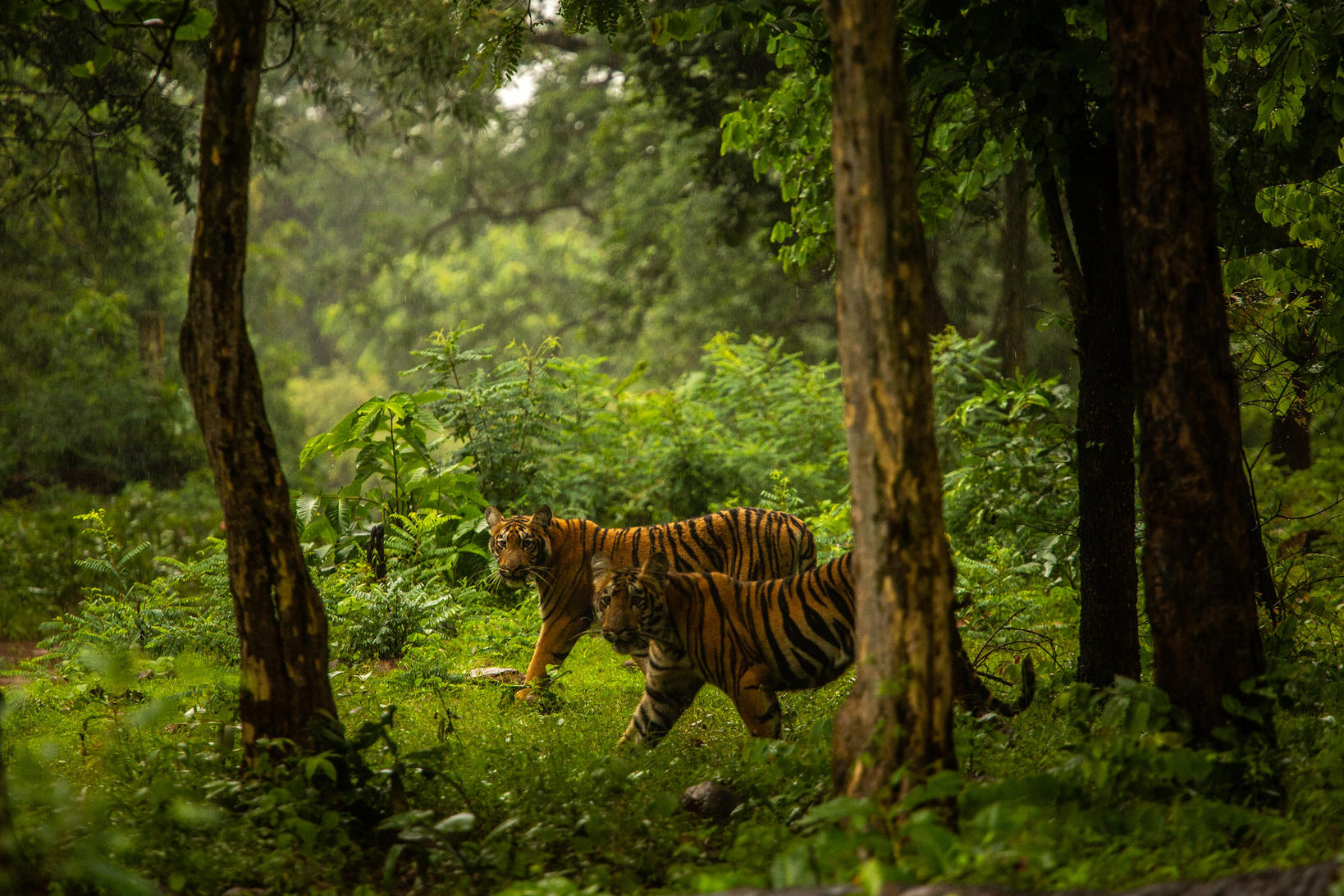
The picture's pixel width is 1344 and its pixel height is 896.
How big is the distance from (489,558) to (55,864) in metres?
5.99

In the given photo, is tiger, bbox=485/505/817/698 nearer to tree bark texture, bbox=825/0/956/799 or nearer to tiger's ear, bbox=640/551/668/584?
tiger's ear, bbox=640/551/668/584

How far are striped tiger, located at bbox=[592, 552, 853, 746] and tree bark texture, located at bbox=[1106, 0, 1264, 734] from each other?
1840 mm

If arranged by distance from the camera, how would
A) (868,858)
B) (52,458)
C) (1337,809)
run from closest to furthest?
(868,858)
(1337,809)
(52,458)

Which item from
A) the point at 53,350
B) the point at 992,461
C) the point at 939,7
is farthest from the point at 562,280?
the point at 939,7

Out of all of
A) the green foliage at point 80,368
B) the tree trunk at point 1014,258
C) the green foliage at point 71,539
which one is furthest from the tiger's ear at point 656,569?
the green foliage at point 80,368

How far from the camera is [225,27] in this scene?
4055mm

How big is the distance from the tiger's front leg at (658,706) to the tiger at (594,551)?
1.48 metres

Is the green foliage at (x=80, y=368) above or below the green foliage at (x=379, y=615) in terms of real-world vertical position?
above

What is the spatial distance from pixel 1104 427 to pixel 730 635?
2.01m

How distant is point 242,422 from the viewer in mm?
4090

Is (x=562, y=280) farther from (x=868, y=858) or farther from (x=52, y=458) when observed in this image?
(x=868, y=858)

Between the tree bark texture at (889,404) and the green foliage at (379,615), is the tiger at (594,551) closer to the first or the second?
the green foliage at (379,615)

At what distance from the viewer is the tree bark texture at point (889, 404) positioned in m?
3.31

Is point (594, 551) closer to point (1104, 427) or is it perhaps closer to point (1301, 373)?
point (1104, 427)
